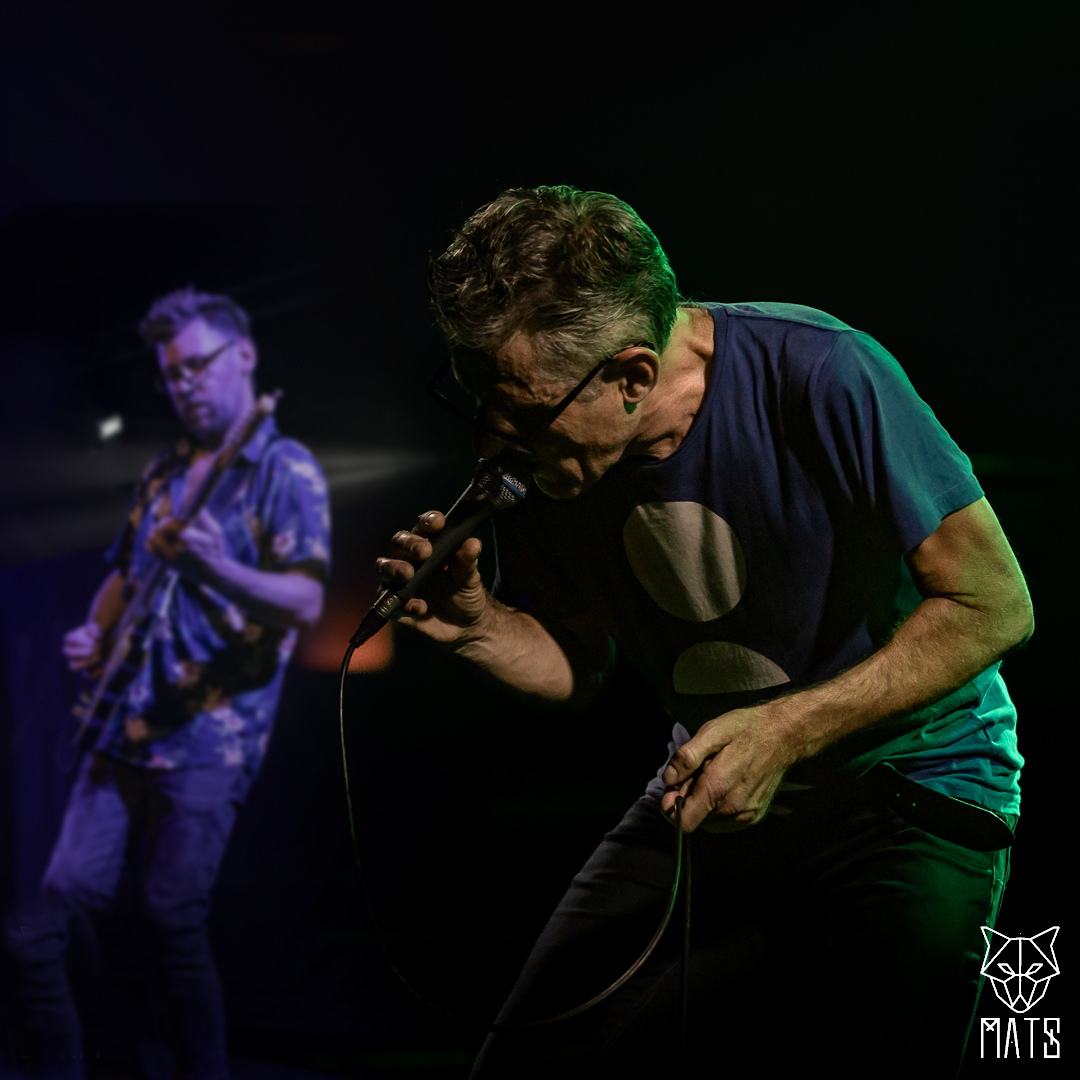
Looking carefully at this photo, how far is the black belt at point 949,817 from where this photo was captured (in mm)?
1097

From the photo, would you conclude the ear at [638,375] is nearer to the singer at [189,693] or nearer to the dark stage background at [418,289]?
the dark stage background at [418,289]

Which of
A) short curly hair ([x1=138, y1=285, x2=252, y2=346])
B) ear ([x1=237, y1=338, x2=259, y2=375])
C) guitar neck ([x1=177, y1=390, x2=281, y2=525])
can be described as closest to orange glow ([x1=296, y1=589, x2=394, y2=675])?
guitar neck ([x1=177, y1=390, x2=281, y2=525])

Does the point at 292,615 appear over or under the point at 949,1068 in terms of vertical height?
over

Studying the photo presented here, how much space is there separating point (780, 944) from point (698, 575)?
52 centimetres

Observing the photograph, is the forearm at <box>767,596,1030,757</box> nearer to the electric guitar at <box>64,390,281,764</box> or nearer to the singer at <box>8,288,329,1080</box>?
the singer at <box>8,288,329,1080</box>

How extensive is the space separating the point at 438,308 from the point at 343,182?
1.52m

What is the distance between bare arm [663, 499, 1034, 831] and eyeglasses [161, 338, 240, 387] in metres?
1.99

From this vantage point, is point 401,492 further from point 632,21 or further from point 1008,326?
point 1008,326

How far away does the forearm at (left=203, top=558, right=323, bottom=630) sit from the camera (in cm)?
241

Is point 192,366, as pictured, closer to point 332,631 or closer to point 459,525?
point 332,631

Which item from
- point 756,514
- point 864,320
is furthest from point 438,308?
point 864,320

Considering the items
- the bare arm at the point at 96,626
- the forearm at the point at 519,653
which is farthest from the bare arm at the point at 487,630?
the bare arm at the point at 96,626

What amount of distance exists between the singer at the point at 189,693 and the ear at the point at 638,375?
1.51 metres

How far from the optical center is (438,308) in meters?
1.06
